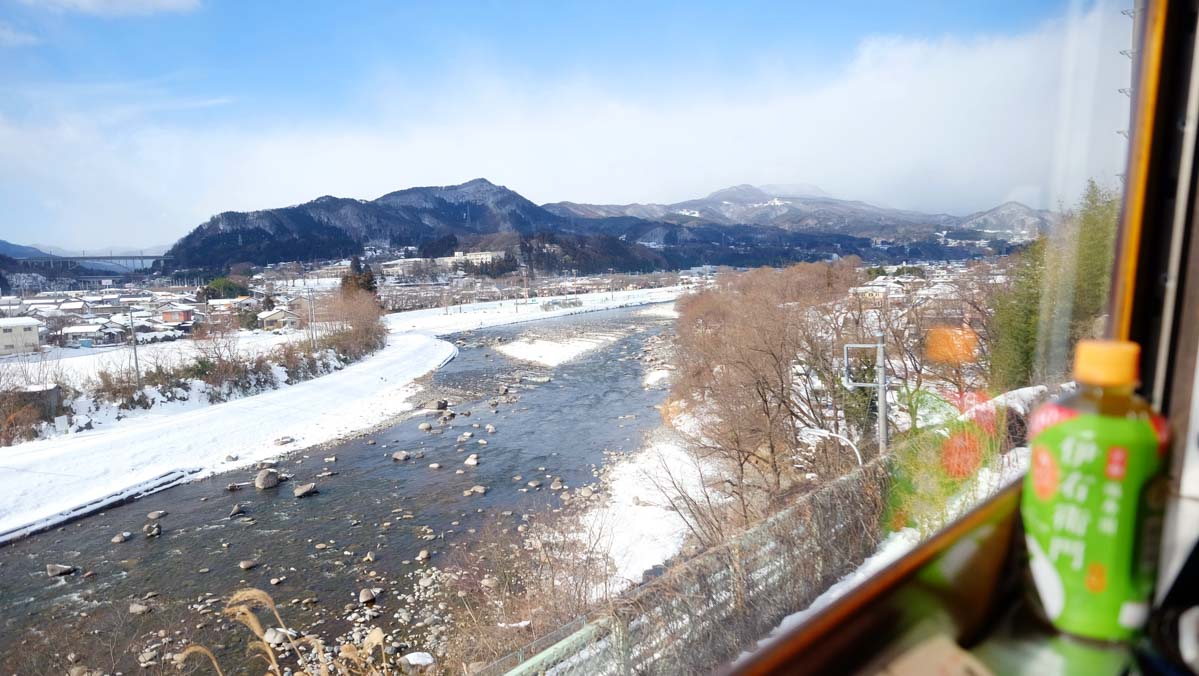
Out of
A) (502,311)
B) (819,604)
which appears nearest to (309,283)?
(502,311)

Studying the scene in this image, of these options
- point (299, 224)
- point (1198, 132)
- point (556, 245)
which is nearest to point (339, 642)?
point (1198, 132)

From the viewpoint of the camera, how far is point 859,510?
249 cm

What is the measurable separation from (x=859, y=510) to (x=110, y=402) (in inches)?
549

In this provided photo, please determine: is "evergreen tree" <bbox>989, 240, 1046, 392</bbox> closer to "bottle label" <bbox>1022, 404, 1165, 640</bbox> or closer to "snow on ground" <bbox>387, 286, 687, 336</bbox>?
"bottle label" <bbox>1022, 404, 1165, 640</bbox>

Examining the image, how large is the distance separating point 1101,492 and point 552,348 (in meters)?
19.3

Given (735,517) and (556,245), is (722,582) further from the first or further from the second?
(556,245)

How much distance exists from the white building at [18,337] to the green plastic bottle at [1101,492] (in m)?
18.0

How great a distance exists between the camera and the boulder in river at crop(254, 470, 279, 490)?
8555 mm

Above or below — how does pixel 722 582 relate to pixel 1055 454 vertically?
below

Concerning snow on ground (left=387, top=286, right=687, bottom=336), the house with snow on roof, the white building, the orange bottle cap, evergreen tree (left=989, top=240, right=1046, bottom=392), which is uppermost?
the orange bottle cap

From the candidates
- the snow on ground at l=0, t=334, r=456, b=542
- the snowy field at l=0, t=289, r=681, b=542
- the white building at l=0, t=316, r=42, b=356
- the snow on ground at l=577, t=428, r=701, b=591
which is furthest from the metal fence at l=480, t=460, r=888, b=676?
the white building at l=0, t=316, r=42, b=356

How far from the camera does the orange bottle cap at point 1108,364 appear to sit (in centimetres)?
43

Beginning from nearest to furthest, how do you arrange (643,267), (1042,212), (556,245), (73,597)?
(1042,212) < (73,597) < (643,267) < (556,245)

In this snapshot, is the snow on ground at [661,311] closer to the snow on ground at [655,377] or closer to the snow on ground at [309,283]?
the snow on ground at [655,377]
